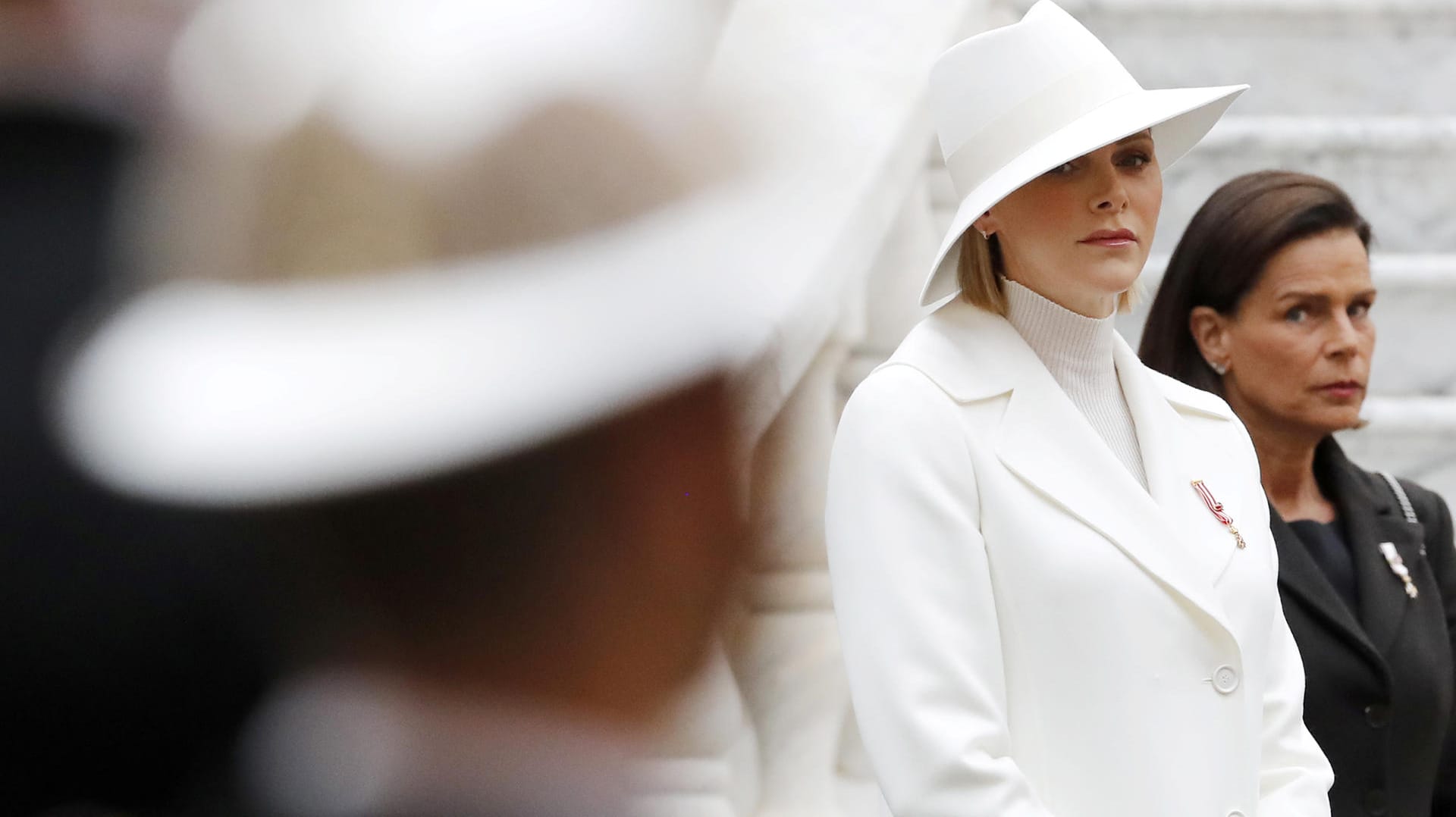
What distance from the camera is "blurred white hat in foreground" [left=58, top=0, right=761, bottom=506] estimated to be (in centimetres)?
26

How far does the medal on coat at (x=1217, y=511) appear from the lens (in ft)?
3.07

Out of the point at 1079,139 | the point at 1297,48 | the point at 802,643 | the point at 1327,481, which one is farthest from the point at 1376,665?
the point at 1297,48

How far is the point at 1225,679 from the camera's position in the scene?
0.88 meters

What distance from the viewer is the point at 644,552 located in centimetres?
35

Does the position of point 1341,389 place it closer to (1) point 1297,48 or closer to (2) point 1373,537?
(2) point 1373,537

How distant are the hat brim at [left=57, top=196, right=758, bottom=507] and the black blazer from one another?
1.17 m

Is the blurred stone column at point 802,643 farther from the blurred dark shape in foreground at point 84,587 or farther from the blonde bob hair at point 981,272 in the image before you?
the blurred dark shape in foreground at point 84,587

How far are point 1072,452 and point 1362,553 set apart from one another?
0.67 meters

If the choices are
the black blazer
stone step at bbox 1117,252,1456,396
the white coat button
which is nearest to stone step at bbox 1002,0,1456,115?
stone step at bbox 1117,252,1456,396

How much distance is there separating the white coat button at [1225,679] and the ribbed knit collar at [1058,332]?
194 mm

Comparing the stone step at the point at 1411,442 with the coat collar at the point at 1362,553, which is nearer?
the coat collar at the point at 1362,553

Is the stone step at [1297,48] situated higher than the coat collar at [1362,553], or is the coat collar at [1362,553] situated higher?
the stone step at [1297,48]

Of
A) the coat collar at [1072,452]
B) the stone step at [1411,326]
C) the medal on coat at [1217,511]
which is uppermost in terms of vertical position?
the coat collar at [1072,452]

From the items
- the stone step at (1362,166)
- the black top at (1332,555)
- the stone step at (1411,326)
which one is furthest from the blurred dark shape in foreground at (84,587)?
the stone step at (1362,166)
